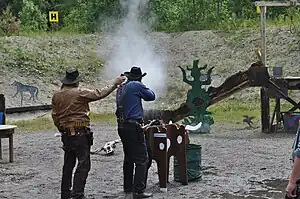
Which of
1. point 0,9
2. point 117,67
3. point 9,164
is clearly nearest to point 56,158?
point 9,164

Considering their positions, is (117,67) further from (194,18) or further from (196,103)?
(196,103)

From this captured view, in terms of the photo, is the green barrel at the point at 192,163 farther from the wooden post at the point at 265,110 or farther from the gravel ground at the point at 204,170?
the wooden post at the point at 265,110

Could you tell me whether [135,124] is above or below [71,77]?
below

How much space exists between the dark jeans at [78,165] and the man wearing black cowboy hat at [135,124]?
1.65 ft

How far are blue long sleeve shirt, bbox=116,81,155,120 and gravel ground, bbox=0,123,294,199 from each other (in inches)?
42.4

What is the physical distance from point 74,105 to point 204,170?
2.99 m

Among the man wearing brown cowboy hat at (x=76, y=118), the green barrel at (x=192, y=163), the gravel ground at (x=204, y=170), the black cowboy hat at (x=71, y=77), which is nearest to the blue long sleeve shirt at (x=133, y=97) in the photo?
the man wearing brown cowboy hat at (x=76, y=118)

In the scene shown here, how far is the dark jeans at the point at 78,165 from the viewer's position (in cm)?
723

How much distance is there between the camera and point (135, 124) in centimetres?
741

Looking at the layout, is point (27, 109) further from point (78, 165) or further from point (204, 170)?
point (78, 165)

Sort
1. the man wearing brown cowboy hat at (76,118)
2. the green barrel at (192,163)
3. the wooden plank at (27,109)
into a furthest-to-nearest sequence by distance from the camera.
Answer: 1. the wooden plank at (27,109)
2. the green barrel at (192,163)
3. the man wearing brown cowboy hat at (76,118)

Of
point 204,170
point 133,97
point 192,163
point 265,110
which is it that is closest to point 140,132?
point 133,97

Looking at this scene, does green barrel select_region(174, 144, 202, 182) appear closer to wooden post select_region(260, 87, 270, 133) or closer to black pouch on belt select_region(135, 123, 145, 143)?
black pouch on belt select_region(135, 123, 145, 143)

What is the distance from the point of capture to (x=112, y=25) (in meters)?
26.6
